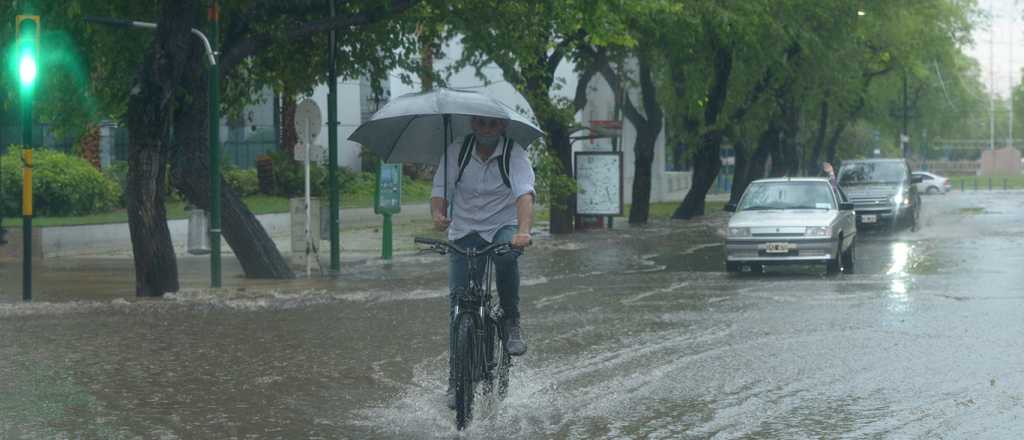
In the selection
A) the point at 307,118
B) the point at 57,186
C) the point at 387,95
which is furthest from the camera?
the point at 387,95

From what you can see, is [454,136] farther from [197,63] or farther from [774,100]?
[774,100]

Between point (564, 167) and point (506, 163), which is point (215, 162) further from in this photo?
point (564, 167)

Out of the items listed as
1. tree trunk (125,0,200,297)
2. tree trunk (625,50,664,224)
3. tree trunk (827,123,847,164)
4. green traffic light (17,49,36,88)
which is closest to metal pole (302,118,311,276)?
tree trunk (125,0,200,297)

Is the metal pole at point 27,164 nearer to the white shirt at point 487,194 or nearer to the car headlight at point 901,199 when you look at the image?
the white shirt at point 487,194

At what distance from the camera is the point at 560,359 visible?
1108 centimetres

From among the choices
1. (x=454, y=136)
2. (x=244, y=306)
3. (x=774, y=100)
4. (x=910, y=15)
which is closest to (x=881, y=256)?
(x=244, y=306)

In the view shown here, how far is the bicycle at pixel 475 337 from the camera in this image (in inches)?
314

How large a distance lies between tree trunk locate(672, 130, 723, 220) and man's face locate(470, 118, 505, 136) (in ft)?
99.5

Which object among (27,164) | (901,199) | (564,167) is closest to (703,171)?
(901,199)

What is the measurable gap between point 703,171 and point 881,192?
7.90 m

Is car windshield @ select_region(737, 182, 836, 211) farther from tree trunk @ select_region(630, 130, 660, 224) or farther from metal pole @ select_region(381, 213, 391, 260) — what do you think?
tree trunk @ select_region(630, 130, 660, 224)

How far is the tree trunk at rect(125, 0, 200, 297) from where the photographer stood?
639 inches

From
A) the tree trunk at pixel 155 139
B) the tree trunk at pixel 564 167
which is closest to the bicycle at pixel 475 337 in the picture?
the tree trunk at pixel 155 139

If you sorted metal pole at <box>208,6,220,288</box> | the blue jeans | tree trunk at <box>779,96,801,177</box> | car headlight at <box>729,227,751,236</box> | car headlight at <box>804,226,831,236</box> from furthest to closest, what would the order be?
tree trunk at <box>779,96,801,177</box>, car headlight at <box>729,227,751,236</box>, car headlight at <box>804,226,831,236</box>, metal pole at <box>208,6,220,288</box>, the blue jeans
